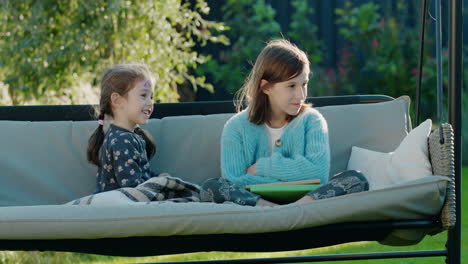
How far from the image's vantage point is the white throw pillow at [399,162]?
2674mm

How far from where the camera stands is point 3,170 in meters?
3.05

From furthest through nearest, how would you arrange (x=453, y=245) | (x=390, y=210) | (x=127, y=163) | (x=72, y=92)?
(x=72, y=92), (x=127, y=163), (x=453, y=245), (x=390, y=210)

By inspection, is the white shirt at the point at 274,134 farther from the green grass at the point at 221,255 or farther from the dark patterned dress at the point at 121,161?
the green grass at the point at 221,255

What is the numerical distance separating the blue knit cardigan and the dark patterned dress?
291mm

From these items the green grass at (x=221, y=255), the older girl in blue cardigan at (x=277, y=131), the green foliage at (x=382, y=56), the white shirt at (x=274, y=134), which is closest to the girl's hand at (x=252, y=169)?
the older girl in blue cardigan at (x=277, y=131)

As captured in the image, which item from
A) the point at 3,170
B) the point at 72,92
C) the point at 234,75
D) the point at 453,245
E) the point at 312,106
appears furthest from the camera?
the point at 234,75

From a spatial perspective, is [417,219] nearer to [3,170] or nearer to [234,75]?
[3,170]

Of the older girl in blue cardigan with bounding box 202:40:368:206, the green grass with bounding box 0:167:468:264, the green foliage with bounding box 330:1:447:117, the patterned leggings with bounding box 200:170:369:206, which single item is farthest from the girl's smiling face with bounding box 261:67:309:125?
the green foliage with bounding box 330:1:447:117

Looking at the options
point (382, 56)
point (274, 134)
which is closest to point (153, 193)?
point (274, 134)

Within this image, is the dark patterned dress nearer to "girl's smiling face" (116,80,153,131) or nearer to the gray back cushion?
"girl's smiling face" (116,80,153,131)

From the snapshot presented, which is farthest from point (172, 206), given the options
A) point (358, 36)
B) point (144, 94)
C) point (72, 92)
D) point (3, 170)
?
point (358, 36)

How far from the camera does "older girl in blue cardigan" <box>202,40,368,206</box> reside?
113 inches

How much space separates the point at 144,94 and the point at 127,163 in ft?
0.97

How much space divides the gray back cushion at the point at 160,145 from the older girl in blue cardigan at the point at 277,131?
6.9 inches
